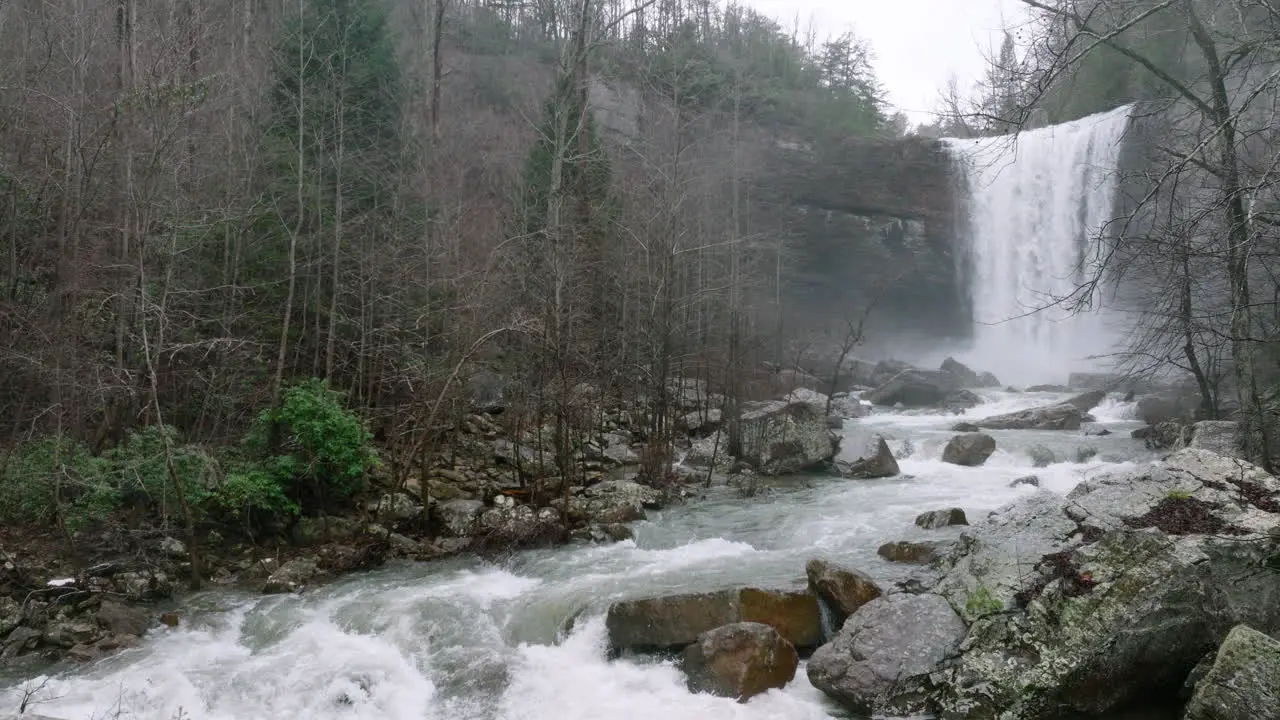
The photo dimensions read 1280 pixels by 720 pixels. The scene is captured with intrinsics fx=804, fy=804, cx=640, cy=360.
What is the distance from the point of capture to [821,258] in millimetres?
40750

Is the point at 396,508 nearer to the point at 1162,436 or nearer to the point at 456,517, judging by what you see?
the point at 456,517

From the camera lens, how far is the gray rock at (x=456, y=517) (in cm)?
1129

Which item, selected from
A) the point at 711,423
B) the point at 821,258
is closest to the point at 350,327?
the point at 711,423

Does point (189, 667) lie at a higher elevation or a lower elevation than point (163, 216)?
lower

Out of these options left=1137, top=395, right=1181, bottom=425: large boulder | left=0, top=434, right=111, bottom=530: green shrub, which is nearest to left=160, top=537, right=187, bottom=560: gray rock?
left=0, top=434, right=111, bottom=530: green shrub

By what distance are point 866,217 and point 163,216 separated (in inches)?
1332

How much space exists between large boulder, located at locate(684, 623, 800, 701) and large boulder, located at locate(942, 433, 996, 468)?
12.1m

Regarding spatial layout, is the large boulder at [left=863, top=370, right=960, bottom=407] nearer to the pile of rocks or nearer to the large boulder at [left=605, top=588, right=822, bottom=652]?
the large boulder at [left=605, top=588, right=822, bottom=652]

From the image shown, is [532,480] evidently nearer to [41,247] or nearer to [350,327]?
[350,327]

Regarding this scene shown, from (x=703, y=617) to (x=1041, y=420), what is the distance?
18367 mm

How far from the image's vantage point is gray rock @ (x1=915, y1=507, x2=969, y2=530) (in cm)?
1148

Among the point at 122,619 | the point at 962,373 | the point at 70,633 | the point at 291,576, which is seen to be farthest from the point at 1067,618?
the point at 962,373

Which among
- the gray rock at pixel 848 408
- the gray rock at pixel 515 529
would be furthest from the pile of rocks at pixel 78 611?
the gray rock at pixel 848 408

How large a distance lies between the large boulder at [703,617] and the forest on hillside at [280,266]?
4.37 m
